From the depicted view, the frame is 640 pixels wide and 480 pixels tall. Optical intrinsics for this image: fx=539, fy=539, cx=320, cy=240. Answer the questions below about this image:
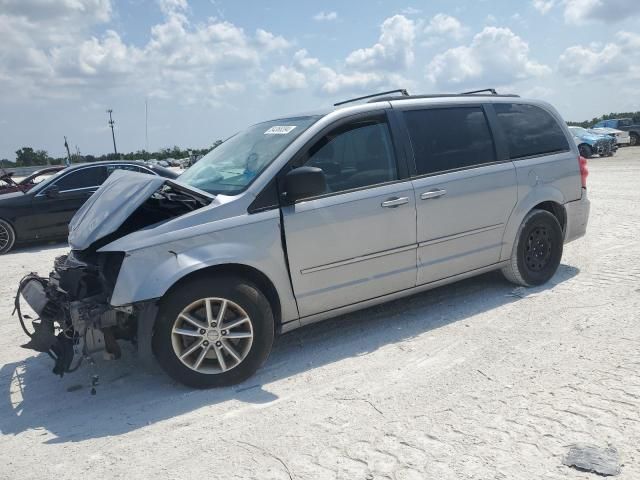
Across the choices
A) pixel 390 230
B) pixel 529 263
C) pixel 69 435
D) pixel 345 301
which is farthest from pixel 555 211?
pixel 69 435

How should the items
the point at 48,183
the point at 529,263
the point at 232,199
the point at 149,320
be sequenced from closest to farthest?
the point at 149,320
the point at 232,199
the point at 529,263
the point at 48,183

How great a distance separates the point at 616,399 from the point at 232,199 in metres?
2.72

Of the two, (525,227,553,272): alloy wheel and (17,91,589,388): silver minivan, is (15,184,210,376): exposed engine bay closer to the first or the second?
(17,91,589,388): silver minivan

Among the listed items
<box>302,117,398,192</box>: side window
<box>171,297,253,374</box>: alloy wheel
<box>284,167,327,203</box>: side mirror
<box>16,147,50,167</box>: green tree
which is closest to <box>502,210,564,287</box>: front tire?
<box>302,117,398,192</box>: side window

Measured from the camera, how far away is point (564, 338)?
A: 4.12 meters

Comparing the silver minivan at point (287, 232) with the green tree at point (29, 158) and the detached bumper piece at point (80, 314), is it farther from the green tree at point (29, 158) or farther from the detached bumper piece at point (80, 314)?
the green tree at point (29, 158)

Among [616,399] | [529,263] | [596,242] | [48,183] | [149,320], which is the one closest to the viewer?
[616,399]

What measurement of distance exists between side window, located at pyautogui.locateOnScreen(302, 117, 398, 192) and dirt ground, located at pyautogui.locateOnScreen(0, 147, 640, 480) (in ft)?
4.28

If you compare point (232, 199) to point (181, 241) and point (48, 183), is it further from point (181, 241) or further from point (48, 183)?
point (48, 183)

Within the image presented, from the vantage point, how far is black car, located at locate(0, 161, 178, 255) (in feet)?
32.1

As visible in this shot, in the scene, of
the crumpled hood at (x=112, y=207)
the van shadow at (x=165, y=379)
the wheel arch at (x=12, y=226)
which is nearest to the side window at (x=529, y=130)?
the van shadow at (x=165, y=379)

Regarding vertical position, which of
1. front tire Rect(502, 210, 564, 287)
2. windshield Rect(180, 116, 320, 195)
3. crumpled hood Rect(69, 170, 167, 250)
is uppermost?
windshield Rect(180, 116, 320, 195)

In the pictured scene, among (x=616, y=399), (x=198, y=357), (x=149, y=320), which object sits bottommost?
(x=616, y=399)

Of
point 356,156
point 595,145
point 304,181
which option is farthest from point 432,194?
point 595,145
